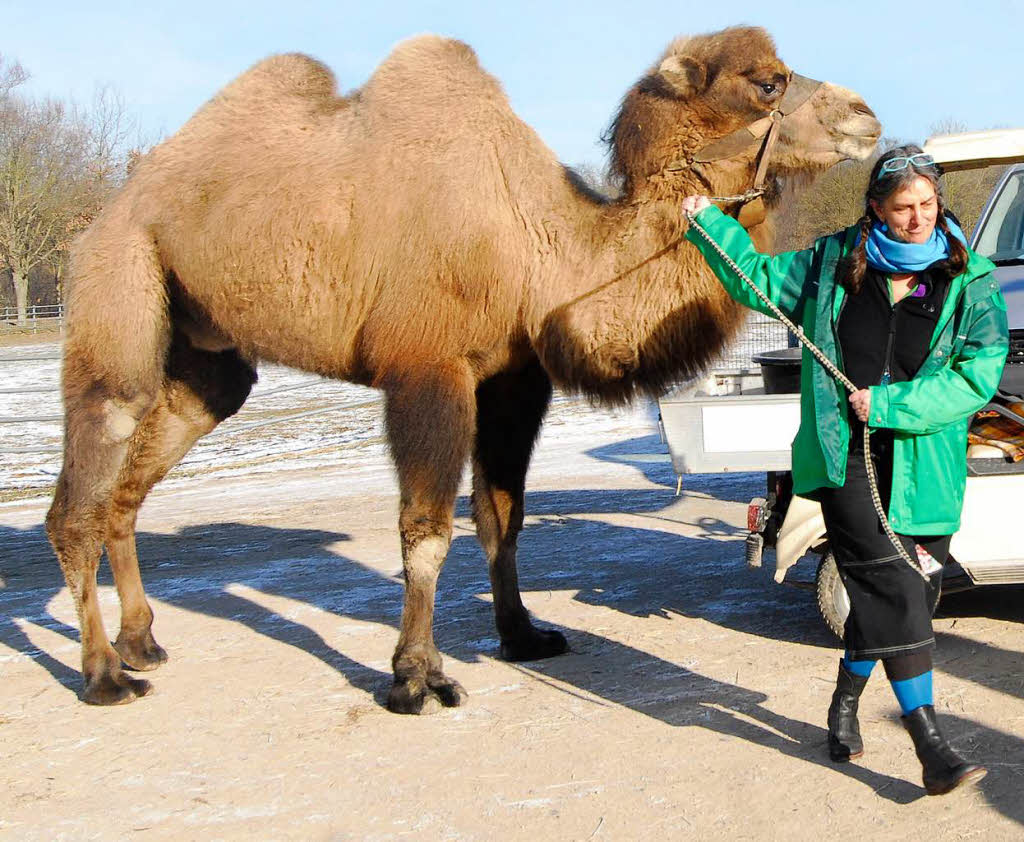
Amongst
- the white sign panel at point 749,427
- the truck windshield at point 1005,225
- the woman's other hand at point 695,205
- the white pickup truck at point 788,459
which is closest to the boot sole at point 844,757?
the white pickup truck at point 788,459

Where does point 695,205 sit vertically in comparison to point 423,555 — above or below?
above

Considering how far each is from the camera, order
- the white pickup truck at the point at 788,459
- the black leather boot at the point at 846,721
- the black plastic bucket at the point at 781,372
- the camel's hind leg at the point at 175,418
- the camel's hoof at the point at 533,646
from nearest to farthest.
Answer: the black leather boot at the point at 846,721 < the white pickup truck at the point at 788,459 < the camel's hoof at the point at 533,646 < the black plastic bucket at the point at 781,372 < the camel's hind leg at the point at 175,418

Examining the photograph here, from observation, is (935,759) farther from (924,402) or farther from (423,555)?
(423,555)

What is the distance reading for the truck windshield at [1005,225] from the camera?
6.46 m

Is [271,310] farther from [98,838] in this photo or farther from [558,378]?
[98,838]

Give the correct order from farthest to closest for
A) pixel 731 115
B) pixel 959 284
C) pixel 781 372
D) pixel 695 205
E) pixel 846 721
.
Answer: pixel 781 372 → pixel 731 115 → pixel 695 205 → pixel 846 721 → pixel 959 284

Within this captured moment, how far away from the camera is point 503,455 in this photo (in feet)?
18.3

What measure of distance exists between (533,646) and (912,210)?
2.63 meters

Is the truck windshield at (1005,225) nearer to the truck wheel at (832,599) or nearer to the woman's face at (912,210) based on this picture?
the truck wheel at (832,599)

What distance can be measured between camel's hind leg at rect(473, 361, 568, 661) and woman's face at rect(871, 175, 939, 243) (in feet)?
7.52

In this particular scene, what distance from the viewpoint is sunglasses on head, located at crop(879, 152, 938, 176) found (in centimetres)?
334

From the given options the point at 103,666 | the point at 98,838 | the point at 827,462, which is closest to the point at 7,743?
the point at 103,666

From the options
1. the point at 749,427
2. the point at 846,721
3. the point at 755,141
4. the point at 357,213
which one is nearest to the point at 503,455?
the point at 749,427

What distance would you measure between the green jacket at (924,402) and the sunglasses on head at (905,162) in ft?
0.78
